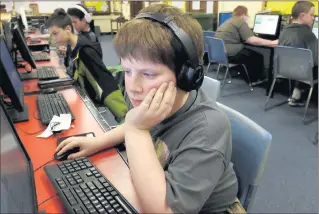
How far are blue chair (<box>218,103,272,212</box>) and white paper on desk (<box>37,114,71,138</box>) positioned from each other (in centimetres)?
68

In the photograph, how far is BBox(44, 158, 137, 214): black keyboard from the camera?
0.74 m

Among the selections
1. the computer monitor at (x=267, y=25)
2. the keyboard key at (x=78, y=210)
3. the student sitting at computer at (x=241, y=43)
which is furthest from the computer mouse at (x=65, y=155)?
the computer monitor at (x=267, y=25)

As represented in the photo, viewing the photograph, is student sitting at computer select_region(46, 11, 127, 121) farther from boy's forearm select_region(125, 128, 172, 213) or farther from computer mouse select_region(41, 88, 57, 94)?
boy's forearm select_region(125, 128, 172, 213)

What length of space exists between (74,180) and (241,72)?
4.23 meters

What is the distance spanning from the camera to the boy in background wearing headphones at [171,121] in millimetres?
711

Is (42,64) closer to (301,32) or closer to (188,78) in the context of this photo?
(188,78)

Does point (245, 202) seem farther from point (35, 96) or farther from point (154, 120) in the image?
point (35, 96)

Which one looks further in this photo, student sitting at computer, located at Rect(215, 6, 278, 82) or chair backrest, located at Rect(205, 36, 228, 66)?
student sitting at computer, located at Rect(215, 6, 278, 82)

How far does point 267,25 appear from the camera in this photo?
4.36 metres

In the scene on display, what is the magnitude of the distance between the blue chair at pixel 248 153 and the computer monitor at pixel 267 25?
3591mm

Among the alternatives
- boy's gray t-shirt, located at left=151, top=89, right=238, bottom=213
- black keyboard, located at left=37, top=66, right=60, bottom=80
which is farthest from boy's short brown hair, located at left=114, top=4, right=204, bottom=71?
black keyboard, located at left=37, top=66, right=60, bottom=80

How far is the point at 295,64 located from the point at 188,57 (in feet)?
8.18

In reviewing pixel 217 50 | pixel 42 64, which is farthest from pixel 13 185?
pixel 217 50

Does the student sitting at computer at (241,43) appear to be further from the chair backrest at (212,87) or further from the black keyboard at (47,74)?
the chair backrest at (212,87)
